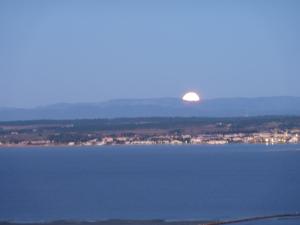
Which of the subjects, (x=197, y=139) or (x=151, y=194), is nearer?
(x=151, y=194)

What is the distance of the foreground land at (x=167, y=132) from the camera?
169m

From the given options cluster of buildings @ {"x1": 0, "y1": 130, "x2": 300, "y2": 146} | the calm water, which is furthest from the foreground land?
the calm water

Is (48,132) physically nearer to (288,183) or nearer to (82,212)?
(288,183)

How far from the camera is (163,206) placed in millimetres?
55000

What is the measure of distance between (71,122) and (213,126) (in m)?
29.5

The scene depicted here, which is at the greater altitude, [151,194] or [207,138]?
[207,138]

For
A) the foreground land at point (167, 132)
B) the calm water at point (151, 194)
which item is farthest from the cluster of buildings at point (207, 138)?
the calm water at point (151, 194)

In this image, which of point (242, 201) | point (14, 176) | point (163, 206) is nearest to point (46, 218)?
point (163, 206)

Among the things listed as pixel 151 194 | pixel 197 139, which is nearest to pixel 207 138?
pixel 197 139

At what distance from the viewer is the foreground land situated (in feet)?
555

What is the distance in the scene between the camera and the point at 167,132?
17262 cm

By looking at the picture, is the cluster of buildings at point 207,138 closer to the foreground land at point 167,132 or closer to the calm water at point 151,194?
the foreground land at point 167,132

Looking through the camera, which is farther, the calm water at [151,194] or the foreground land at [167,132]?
the foreground land at [167,132]

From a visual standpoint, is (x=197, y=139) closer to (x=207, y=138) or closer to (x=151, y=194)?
→ (x=207, y=138)
